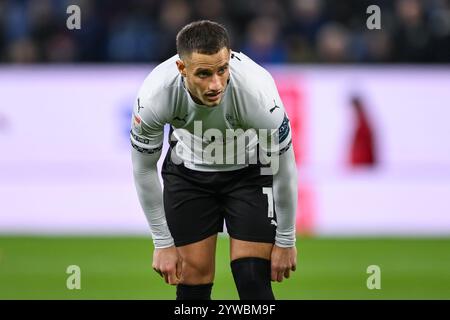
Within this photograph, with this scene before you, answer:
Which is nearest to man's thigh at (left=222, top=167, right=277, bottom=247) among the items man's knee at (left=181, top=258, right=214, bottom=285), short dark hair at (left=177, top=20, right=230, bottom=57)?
man's knee at (left=181, top=258, right=214, bottom=285)

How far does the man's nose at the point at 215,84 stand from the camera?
626 centimetres

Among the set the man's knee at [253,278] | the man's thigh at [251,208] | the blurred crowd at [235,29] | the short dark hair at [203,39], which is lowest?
the man's knee at [253,278]

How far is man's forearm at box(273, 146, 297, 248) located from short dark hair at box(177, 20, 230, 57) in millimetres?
759

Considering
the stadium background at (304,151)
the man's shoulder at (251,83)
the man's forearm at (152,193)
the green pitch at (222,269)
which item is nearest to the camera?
the man's shoulder at (251,83)

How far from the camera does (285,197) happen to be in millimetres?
6645

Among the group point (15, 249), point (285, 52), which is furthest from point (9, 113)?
point (285, 52)

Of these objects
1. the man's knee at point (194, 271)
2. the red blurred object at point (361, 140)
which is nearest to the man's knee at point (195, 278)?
the man's knee at point (194, 271)

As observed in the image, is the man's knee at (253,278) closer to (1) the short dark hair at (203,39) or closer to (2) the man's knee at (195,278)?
(2) the man's knee at (195,278)

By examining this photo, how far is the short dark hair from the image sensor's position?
624 centimetres

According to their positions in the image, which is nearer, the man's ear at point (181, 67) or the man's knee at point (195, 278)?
the man's ear at point (181, 67)

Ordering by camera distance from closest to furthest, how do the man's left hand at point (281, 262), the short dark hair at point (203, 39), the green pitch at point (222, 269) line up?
1. the short dark hair at point (203, 39)
2. the man's left hand at point (281, 262)
3. the green pitch at point (222, 269)

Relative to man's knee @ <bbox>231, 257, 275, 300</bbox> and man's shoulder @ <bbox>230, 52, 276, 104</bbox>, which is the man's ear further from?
man's knee @ <bbox>231, 257, 275, 300</bbox>

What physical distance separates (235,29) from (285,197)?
7460 mm

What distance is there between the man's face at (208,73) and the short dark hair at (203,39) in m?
0.03
